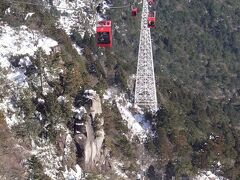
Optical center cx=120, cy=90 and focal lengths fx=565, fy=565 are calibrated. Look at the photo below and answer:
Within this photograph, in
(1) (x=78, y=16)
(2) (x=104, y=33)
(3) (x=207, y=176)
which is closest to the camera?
(2) (x=104, y=33)

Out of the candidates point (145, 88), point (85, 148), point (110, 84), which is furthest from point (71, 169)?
point (110, 84)

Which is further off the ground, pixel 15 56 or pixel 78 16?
pixel 15 56

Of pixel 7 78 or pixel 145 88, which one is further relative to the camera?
pixel 145 88

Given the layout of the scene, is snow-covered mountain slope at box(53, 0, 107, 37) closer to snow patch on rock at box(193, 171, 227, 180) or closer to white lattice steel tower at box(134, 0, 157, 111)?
white lattice steel tower at box(134, 0, 157, 111)

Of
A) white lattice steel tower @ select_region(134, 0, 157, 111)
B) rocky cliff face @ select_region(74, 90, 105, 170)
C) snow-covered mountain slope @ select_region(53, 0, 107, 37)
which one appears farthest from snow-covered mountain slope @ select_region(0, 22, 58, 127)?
snow-covered mountain slope @ select_region(53, 0, 107, 37)

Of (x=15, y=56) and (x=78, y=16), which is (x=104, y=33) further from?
(x=78, y=16)

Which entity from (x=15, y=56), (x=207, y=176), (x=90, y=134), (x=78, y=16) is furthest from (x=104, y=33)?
(x=78, y=16)

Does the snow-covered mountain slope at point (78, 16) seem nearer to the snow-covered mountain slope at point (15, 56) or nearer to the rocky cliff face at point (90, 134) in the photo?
the snow-covered mountain slope at point (15, 56)

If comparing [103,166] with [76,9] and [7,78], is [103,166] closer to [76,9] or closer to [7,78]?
[7,78]
